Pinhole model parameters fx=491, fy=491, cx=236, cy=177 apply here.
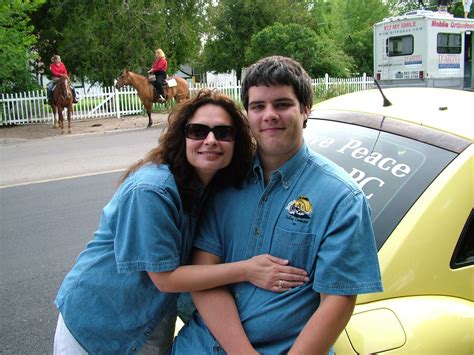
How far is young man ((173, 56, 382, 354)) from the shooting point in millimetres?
1547

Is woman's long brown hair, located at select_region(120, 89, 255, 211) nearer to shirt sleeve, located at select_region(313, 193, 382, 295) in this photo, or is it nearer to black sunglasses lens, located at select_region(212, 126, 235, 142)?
black sunglasses lens, located at select_region(212, 126, 235, 142)

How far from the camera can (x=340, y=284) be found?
1.54 meters

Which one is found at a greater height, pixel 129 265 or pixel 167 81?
pixel 167 81

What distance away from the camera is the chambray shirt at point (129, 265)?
1627 millimetres

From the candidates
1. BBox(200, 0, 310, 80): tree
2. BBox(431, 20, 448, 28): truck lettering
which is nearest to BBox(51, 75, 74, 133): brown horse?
BBox(431, 20, 448, 28): truck lettering

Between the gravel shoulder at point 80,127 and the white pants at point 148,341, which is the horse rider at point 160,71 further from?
the white pants at point 148,341

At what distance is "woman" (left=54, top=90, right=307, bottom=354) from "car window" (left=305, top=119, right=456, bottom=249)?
1.73 feet

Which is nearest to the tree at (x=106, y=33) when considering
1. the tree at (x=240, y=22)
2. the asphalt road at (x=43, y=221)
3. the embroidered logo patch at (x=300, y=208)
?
the tree at (x=240, y=22)

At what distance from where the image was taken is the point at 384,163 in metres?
2.14

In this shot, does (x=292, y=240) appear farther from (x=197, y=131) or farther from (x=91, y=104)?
(x=91, y=104)

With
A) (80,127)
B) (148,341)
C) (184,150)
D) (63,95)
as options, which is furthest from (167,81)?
(148,341)

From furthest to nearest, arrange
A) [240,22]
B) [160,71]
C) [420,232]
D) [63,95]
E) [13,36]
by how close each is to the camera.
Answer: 1. [240,22]
2. [160,71]
3. [13,36]
4. [63,95]
5. [420,232]

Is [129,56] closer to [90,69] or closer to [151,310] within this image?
[90,69]

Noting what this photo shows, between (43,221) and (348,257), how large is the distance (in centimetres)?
555
